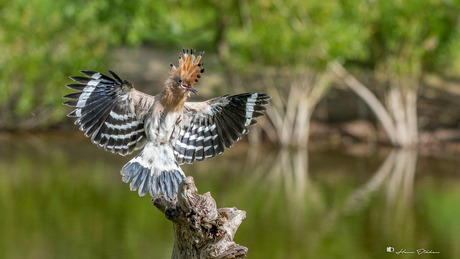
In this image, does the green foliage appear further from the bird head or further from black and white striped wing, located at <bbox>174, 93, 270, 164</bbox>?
the bird head

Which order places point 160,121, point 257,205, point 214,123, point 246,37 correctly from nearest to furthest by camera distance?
point 160,121 → point 214,123 → point 257,205 → point 246,37

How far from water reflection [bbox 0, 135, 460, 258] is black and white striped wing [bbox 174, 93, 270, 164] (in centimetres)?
302

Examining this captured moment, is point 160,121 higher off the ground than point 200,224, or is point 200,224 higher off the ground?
point 160,121

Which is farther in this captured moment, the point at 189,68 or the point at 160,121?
the point at 160,121

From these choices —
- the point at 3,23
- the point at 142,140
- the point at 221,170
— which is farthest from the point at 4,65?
the point at 142,140

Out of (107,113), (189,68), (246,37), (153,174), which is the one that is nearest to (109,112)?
(107,113)

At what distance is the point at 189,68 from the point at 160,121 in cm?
47

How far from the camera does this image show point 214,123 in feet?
18.6

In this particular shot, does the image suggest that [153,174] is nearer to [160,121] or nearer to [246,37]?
[160,121]

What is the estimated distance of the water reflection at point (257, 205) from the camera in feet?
29.6

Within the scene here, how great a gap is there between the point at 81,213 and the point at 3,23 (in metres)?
9.71

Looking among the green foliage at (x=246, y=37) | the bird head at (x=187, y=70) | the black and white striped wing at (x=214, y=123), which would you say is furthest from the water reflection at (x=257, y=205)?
the bird head at (x=187, y=70)

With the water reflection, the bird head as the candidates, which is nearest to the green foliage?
the water reflection

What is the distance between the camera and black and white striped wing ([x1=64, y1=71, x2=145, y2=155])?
534 centimetres
